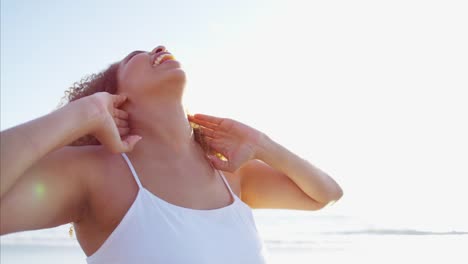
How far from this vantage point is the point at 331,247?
34.0ft

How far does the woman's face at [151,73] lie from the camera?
246cm

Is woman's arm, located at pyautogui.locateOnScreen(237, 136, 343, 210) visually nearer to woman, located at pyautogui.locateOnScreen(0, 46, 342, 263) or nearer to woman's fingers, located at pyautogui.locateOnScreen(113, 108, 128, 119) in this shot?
woman, located at pyautogui.locateOnScreen(0, 46, 342, 263)

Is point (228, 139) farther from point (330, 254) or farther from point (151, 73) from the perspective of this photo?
point (330, 254)

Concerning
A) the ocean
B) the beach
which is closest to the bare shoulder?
the beach

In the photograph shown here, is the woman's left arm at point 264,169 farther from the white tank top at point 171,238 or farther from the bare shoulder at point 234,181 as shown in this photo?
the white tank top at point 171,238

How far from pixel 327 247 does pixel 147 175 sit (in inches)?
343

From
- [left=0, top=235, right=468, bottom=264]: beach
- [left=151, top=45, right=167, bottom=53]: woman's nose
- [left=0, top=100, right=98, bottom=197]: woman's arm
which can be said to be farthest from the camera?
[left=0, top=235, right=468, bottom=264]: beach

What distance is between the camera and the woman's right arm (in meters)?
1.71

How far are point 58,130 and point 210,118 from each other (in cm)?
104

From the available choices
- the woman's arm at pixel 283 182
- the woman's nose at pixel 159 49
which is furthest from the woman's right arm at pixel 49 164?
the woman's arm at pixel 283 182

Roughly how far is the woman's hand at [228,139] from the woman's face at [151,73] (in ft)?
1.15

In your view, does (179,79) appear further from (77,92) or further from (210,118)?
(77,92)

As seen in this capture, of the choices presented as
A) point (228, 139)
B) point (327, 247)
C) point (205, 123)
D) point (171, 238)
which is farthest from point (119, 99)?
point (327, 247)

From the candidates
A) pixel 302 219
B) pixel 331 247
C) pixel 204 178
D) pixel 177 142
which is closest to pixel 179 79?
pixel 177 142
